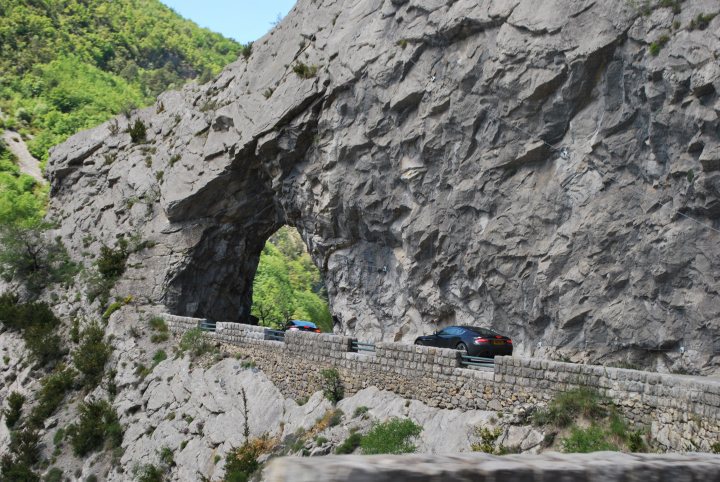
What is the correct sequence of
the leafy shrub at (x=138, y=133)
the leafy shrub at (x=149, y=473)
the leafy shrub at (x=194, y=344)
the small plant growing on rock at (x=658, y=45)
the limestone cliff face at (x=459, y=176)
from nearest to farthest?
the limestone cliff face at (x=459, y=176)
the small plant growing on rock at (x=658, y=45)
the leafy shrub at (x=149, y=473)
the leafy shrub at (x=194, y=344)
the leafy shrub at (x=138, y=133)

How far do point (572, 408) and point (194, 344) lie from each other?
16.7 meters

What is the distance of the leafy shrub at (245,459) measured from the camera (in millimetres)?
18422

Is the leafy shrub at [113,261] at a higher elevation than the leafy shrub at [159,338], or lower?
higher

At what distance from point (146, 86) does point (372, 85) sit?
7413 centimetres

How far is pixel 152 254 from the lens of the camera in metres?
31.4

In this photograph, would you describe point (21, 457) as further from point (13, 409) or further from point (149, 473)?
point (149, 473)

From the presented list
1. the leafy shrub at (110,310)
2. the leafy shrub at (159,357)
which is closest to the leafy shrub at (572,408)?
the leafy shrub at (159,357)

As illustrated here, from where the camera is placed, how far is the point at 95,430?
25.1 metres

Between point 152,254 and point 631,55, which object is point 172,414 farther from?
point 631,55

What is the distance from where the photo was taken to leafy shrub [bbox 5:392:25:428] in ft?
90.3

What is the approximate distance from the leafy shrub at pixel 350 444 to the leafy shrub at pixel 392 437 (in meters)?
0.21

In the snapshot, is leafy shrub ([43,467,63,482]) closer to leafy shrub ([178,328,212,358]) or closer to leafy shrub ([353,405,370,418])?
leafy shrub ([178,328,212,358])

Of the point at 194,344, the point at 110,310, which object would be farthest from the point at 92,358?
the point at 194,344

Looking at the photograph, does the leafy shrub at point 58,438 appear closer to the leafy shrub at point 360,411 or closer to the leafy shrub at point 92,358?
the leafy shrub at point 92,358
